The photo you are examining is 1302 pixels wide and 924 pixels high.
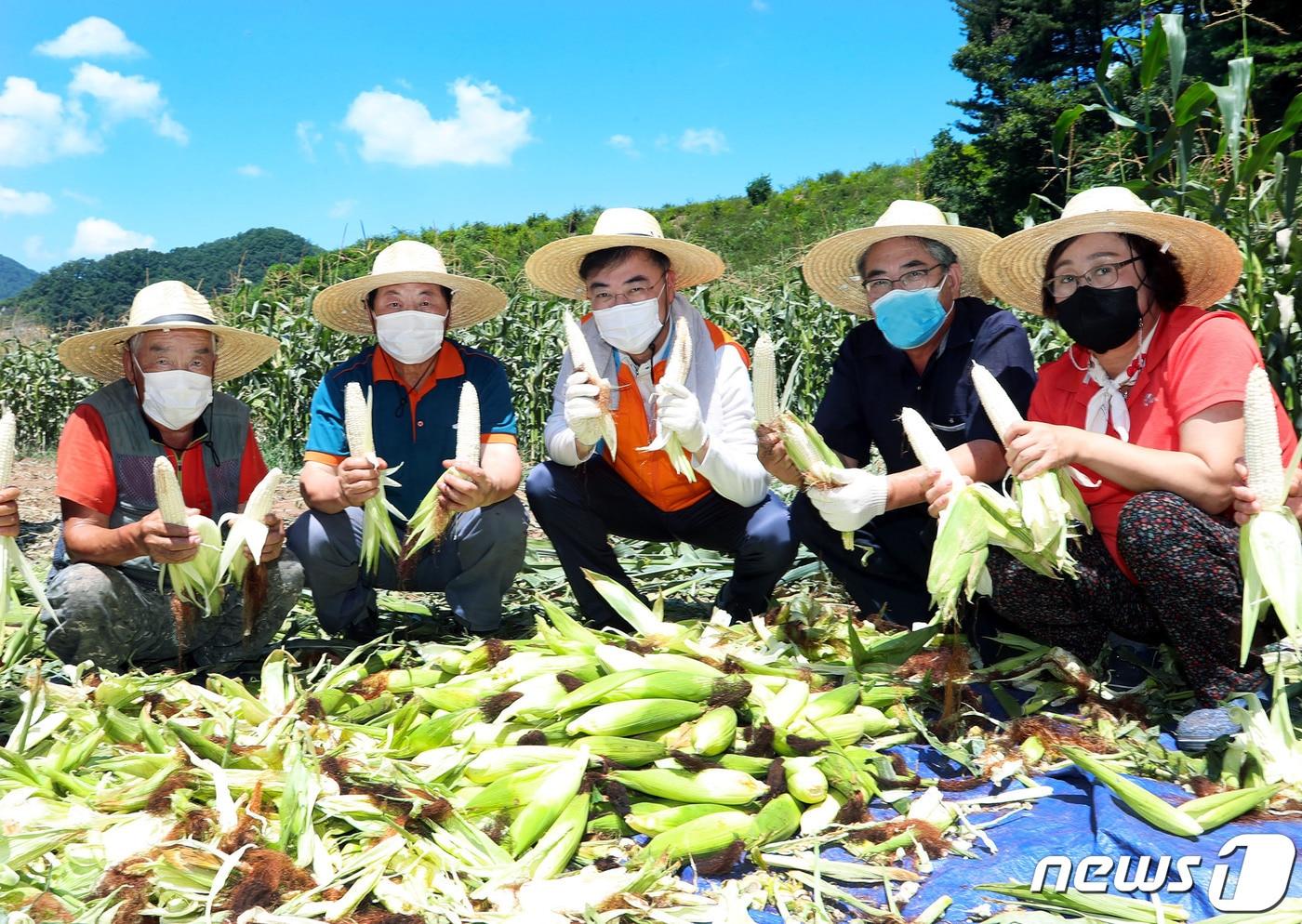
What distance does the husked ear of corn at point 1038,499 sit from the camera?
112 inches

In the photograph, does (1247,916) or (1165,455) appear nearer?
(1247,916)

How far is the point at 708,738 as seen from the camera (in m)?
2.61

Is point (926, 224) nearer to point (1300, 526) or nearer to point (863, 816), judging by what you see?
point (1300, 526)

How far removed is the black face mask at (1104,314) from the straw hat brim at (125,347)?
9.83ft

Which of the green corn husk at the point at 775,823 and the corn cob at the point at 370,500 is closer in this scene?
the green corn husk at the point at 775,823

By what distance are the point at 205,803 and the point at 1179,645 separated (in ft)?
9.02

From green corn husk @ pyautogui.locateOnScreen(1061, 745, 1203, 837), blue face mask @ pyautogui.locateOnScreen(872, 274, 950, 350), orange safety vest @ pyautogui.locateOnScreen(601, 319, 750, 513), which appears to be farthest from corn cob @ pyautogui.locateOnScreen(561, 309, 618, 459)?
green corn husk @ pyautogui.locateOnScreen(1061, 745, 1203, 837)

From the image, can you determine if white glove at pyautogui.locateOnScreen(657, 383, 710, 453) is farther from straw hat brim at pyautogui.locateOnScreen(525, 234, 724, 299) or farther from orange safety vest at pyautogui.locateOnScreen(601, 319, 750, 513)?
straw hat brim at pyautogui.locateOnScreen(525, 234, 724, 299)

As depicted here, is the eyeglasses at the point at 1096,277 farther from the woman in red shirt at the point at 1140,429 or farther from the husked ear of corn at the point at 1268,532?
the husked ear of corn at the point at 1268,532

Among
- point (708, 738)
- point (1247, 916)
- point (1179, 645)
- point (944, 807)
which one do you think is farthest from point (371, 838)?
point (1179, 645)

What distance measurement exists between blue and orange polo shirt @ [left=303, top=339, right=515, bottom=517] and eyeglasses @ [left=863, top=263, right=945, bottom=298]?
5.23 ft

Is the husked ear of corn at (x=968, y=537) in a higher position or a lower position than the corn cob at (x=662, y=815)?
higher

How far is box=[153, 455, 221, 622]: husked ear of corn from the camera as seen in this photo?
10.9 feet

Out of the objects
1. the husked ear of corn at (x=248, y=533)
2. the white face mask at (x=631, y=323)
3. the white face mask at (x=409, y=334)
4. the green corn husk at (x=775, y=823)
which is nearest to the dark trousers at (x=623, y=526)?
the white face mask at (x=631, y=323)
